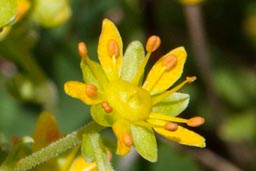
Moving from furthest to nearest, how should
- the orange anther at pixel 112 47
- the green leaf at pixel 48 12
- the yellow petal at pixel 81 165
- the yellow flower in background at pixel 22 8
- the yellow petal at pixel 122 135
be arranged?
the green leaf at pixel 48 12, the yellow flower in background at pixel 22 8, the yellow petal at pixel 81 165, the orange anther at pixel 112 47, the yellow petal at pixel 122 135

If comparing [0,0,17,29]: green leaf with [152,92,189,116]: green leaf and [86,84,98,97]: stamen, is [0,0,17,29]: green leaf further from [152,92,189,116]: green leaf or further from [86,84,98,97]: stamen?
[152,92,189,116]: green leaf

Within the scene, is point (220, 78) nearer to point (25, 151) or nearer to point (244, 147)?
point (244, 147)

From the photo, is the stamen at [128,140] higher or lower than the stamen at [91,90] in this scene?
lower

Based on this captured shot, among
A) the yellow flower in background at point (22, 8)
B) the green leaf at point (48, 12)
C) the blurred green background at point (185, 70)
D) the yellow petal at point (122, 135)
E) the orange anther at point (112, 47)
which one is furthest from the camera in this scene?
the blurred green background at point (185, 70)

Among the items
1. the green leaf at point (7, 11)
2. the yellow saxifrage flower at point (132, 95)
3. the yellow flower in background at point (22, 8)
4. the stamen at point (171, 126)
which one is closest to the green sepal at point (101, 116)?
the yellow saxifrage flower at point (132, 95)

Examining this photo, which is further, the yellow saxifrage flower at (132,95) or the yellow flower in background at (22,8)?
the yellow flower in background at (22,8)

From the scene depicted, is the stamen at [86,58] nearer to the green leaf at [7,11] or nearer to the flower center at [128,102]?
the flower center at [128,102]

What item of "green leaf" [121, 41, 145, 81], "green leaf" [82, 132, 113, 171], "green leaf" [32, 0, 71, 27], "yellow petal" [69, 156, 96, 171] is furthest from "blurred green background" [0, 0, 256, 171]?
"green leaf" [82, 132, 113, 171]

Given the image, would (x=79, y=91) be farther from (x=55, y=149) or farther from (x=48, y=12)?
(x=48, y=12)
